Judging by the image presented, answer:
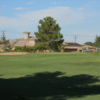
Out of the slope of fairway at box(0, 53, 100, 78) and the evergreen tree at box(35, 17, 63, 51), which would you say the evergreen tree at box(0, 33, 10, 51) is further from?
the slope of fairway at box(0, 53, 100, 78)

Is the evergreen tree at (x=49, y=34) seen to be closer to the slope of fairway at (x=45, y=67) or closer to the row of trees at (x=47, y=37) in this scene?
the row of trees at (x=47, y=37)

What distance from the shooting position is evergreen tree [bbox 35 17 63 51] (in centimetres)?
7550

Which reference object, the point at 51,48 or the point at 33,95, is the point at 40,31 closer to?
the point at 51,48

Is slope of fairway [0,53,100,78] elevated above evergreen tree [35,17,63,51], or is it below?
below

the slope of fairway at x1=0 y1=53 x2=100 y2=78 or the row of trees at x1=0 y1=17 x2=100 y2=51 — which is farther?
the row of trees at x1=0 y1=17 x2=100 y2=51

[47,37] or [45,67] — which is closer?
[45,67]

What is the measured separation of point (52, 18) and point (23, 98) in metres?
68.6

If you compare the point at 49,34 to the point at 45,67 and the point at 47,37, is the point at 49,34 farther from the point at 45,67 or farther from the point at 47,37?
the point at 45,67

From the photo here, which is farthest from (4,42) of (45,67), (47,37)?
(45,67)

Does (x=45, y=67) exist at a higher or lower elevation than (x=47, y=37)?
lower

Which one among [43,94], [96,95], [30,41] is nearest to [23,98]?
[43,94]

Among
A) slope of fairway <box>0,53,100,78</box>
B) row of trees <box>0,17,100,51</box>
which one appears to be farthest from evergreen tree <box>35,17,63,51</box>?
slope of fairway <box>0,53,100,78</box>

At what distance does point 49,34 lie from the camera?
75.1 metres

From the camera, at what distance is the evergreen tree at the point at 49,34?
75.5 m
